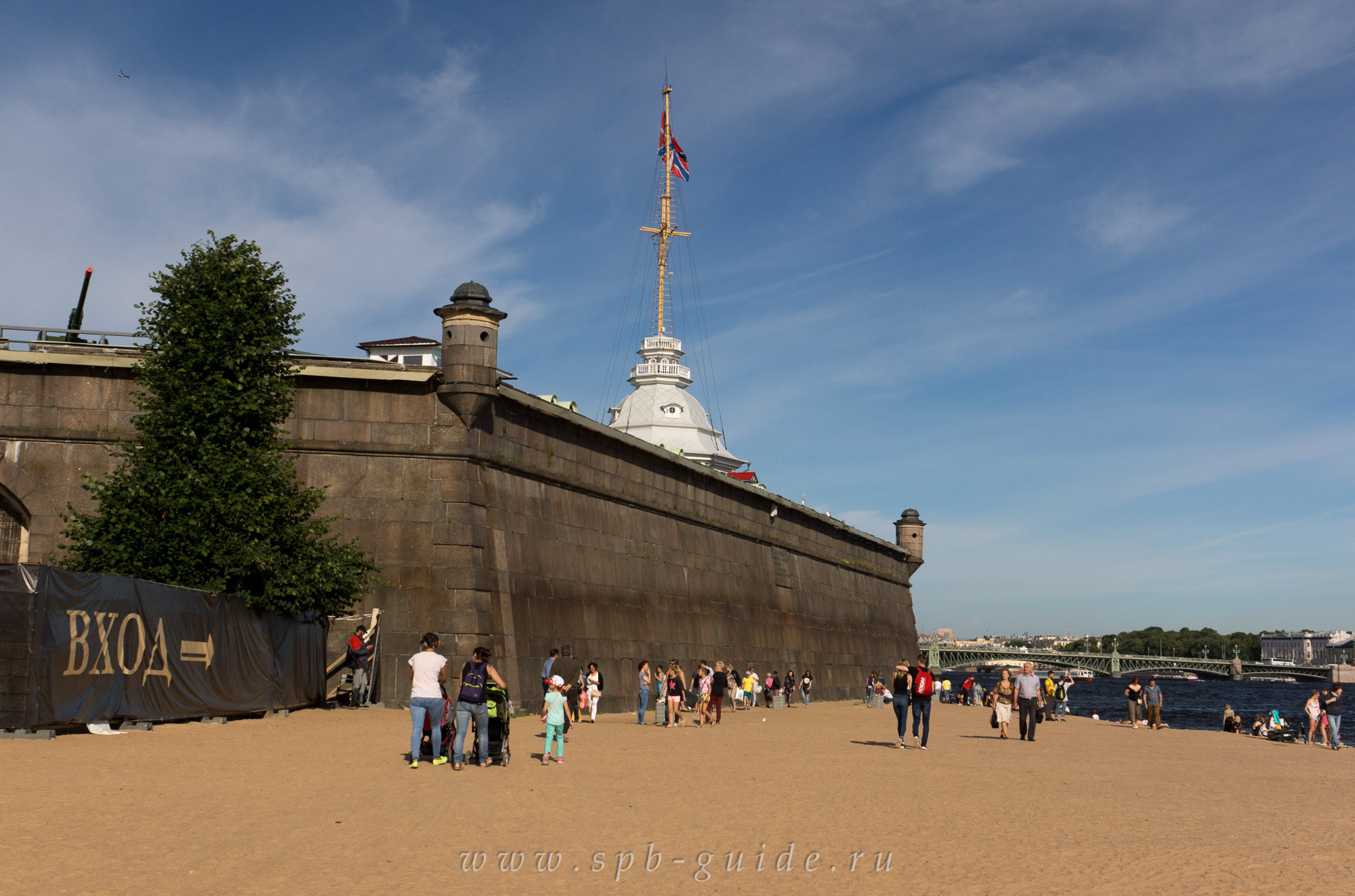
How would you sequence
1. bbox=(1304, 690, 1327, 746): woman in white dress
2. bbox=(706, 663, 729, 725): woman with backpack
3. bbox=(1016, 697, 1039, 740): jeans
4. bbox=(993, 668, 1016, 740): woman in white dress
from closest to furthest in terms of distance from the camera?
1. bbox=(1016, 697, 1039, 740): jeans
2. bbox=(993, 668, 1016, 740): woman in white dress
3. bbox=(706, 663, 729, 725): woman with backpack
4. bbox=(1304, 690, 1327, 746): woman in white dress

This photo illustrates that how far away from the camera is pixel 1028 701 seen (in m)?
23.1

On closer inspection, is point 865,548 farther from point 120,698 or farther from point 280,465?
point 120,698


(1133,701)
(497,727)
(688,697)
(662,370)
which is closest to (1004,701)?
(688,697)

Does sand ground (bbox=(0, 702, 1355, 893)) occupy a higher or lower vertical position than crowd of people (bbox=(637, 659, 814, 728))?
lower

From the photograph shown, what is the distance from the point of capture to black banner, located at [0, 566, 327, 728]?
47.4 ft

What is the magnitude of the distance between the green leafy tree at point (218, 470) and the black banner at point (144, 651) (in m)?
0.98

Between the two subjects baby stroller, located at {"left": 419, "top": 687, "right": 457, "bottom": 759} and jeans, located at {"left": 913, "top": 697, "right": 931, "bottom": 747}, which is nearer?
baby stroller, located at {"left": 419, "top": 687, "right": 457, "bottom": 759}

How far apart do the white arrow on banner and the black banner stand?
16 mm

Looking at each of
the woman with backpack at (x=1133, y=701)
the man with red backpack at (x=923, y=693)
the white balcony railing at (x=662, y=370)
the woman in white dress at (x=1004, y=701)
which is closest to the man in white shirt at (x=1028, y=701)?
the woman in white dress at (x=1004, y=701)

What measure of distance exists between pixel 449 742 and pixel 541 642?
36.5ft

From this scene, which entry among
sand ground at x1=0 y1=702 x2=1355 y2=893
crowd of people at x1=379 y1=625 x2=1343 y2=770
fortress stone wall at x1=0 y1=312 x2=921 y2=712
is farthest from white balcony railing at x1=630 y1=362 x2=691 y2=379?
sand ground at x1=0 y1=702 x2=1355 y2=893

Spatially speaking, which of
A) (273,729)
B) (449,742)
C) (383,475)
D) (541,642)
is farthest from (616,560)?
(449,742)

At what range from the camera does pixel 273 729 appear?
57.6ft

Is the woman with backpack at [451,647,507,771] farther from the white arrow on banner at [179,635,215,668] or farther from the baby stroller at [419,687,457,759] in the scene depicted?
the white arrow on banner at [179,635,215,668]
